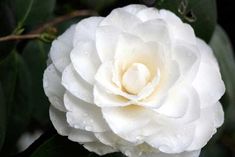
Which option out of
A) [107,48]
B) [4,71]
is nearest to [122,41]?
[107,48]

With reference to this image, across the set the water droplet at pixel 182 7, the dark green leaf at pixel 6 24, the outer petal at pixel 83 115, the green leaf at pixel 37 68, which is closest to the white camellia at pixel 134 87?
the outer petal at pixel 83 115

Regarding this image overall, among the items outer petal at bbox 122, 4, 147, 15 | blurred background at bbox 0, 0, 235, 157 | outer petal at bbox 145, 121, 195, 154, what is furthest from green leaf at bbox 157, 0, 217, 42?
outer petal at bbox 145, 121, 195, 154

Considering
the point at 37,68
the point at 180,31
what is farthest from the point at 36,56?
the point at 180,31

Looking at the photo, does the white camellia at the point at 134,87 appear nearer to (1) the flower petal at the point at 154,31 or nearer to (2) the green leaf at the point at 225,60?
(1) the flower petal at the point at 154,31

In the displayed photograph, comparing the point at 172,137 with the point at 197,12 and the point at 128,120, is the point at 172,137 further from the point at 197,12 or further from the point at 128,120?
the point at 197,12

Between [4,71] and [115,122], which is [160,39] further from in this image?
[4,71]

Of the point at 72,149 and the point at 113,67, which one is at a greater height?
the point at 113,67
